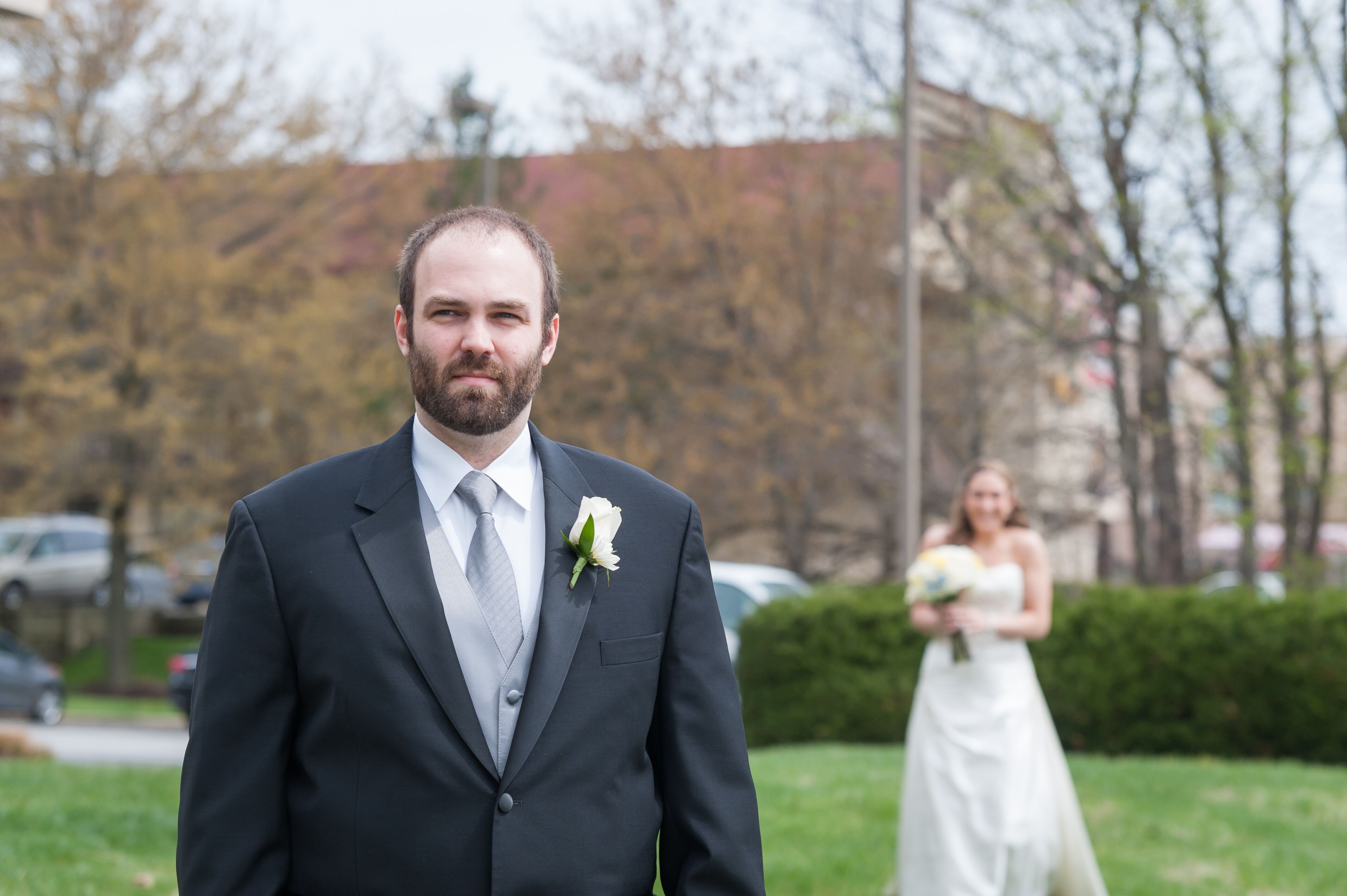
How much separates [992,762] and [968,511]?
5.12 ft

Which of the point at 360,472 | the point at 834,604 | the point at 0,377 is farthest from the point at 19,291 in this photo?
the point at 360,472

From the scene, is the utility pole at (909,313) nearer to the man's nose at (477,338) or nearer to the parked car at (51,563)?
the man's nose at (477,338)

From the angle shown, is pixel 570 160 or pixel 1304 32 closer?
pixel 1304 32

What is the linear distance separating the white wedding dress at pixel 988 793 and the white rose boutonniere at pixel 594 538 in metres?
5.40

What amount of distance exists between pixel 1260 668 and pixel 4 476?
23637 mm

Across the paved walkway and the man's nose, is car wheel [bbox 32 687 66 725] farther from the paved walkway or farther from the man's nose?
the man's nose

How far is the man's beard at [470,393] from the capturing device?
2506 mm

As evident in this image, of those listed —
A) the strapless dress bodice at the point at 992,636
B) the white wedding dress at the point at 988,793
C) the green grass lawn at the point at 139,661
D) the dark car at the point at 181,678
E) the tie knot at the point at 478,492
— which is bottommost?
the green grass lawn at the point at 139,661

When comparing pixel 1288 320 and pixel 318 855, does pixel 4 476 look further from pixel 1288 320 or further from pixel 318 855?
pixel 318 855

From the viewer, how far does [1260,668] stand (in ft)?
43.4

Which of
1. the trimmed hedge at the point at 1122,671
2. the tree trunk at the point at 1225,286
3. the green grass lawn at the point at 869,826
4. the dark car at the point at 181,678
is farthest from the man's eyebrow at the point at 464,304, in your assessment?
the dark car at the point at 181,678

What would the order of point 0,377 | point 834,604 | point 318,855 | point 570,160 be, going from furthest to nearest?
1. point 0,377
2. point 570,160
3. point 834,604
4. point 318,855

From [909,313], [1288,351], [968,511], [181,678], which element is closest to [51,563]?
[181,678]

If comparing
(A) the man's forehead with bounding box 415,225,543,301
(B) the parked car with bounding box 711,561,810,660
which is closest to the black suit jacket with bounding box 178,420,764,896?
(A) the man's forehead with bounding box 415,225,543,301
